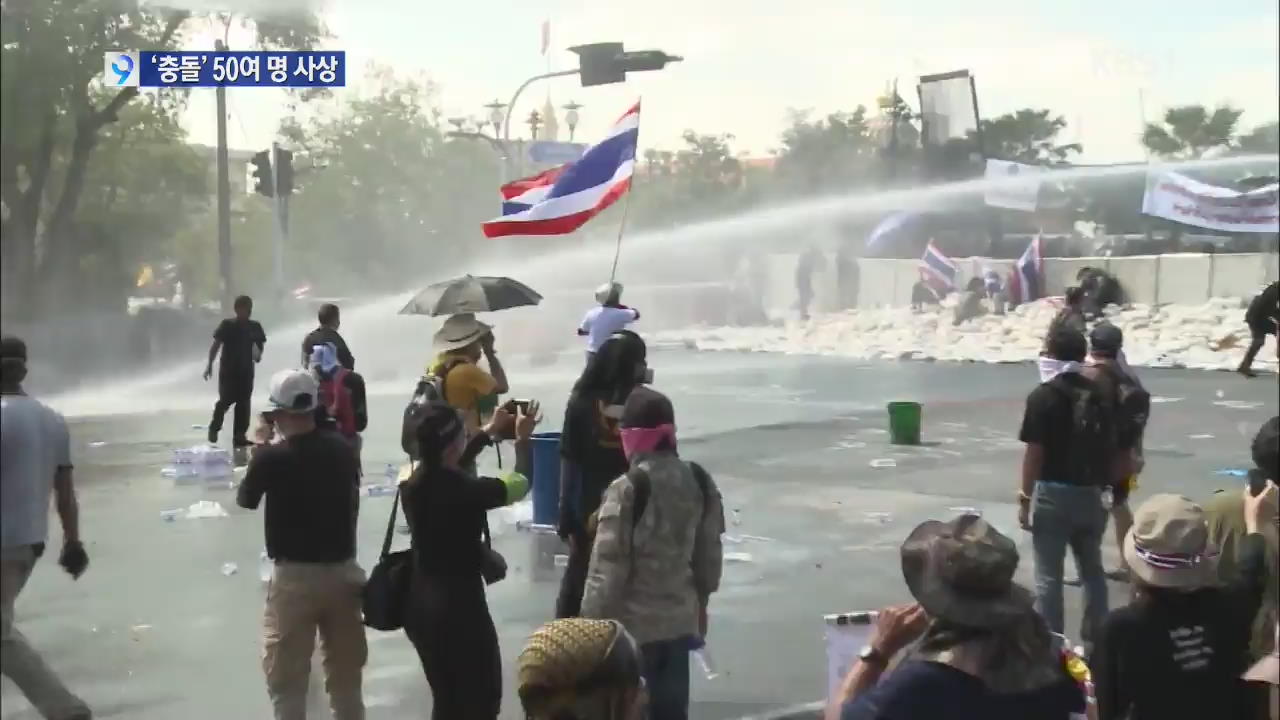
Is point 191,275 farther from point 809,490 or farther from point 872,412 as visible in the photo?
point 809,490

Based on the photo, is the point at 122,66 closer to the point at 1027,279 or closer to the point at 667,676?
the point at 667,676

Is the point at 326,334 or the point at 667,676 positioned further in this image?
the point at 326,334

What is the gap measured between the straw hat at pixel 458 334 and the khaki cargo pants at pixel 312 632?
3.30 meters

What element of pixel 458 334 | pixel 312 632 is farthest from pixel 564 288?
pixel 312 632

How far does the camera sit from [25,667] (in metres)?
5.26

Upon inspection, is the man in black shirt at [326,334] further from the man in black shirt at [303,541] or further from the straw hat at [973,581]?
the straw hat at [973,581]

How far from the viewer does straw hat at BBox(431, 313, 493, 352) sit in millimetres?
8375

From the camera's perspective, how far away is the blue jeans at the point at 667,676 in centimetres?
465

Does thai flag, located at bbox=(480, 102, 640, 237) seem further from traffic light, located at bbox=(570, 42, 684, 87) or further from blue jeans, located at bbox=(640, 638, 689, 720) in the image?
blue jeans, located at bbox=(640, 638, 689, 720)

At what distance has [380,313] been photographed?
1575 inches

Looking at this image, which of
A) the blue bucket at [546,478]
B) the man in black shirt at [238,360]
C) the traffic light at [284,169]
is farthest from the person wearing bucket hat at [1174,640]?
the traffic light at [284,169]

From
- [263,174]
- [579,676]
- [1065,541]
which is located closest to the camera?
[579,676]

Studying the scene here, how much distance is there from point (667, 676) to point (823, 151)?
180 feet

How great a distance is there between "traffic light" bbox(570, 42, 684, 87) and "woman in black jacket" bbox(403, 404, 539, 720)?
10.2m
